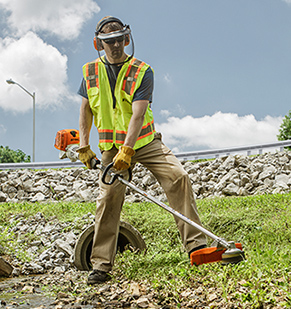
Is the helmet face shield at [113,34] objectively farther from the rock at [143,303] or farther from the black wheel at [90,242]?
the rock at [143,303]

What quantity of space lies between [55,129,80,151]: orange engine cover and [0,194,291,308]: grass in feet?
4.74

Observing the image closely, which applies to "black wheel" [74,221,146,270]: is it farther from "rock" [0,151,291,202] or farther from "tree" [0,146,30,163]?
"tree" [0,146,30,163]

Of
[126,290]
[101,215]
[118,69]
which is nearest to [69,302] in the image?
[126,290]

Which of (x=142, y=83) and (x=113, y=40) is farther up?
(x=113, y=40)

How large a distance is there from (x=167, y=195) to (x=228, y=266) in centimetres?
106

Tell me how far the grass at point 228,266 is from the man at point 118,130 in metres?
0.29

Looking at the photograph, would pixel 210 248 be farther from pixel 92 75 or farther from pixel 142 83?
pixel 92 75

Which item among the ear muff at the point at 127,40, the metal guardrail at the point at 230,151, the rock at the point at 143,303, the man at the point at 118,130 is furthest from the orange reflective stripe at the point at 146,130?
the metal guardrail at the point at 230,151

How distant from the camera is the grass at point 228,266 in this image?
2.98 metres

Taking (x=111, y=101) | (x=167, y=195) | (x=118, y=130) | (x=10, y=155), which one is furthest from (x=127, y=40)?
(x=10, y=155)

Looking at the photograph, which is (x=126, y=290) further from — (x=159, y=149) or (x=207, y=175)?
(x=207, y=175)

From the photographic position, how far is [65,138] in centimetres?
455

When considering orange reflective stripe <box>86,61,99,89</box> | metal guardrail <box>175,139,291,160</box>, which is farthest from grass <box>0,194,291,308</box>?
metal guardrail <box>175,139,291,160</box>

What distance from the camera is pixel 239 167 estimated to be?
9.95 metres
